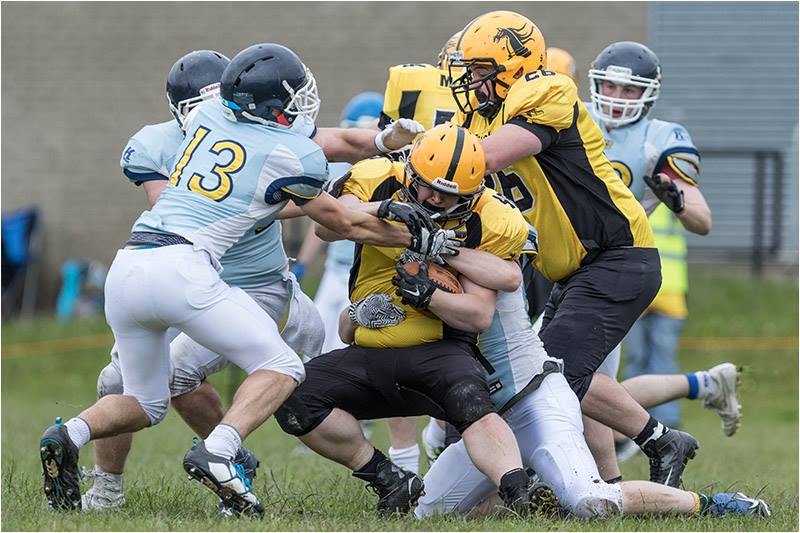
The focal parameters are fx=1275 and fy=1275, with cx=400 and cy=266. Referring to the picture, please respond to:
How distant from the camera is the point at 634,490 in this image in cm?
462

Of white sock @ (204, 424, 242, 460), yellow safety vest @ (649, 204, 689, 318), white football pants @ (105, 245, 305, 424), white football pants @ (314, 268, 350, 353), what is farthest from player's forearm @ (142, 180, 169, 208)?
yellow safety vest @ (649, 204, 689, 318)

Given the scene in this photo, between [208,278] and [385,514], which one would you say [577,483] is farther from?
[208,278]

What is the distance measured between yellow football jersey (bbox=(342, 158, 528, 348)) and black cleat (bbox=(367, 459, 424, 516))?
19.3 inches

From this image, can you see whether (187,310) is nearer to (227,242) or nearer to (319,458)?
(227,242)

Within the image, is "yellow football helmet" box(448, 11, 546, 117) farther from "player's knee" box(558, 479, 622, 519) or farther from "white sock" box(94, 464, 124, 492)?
"white sock" box(94, 464, 124, 492)

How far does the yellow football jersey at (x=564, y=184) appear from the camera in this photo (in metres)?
5.08

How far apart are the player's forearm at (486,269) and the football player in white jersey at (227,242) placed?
0.08 metres

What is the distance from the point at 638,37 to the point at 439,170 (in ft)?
33.4

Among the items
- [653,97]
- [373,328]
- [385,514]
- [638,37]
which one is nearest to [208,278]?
[373,328]

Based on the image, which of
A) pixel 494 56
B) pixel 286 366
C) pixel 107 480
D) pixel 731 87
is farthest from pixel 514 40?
pixel 731 87

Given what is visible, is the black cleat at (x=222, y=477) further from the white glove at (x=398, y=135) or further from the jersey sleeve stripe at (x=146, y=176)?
the white glove at (x=398, y=135)

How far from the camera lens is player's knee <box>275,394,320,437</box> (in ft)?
15.8

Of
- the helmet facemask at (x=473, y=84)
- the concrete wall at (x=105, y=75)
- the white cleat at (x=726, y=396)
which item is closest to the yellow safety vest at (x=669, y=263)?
the white cleat at (x=726, y=396)

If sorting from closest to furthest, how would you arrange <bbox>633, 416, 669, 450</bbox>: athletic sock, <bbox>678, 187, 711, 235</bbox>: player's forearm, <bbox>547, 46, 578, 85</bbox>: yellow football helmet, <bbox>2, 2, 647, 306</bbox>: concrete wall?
<bbox>633, 416, 669, 450</bbox>: athletic sock
<bbox>678, 187, 711, 235</bbox>: player's forearm
<bbox>547, 46, 578, 85</bbox>: yellow football helmet
<bbox>2, 2, 647, 306</bbox>: concrete wall
